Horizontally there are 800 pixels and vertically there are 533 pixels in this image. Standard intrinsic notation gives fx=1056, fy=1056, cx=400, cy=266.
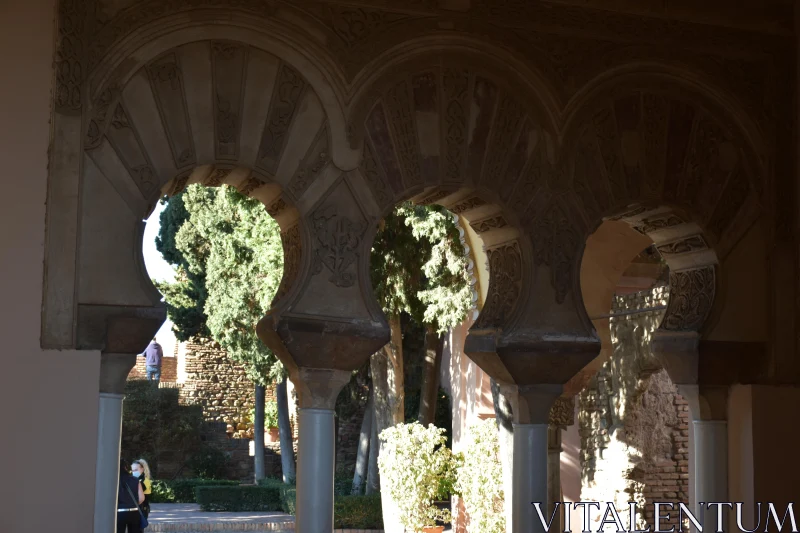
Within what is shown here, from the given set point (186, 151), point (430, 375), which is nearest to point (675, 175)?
point (186, 151)

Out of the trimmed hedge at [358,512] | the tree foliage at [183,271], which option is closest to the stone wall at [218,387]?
the tree foliage at [183,271]

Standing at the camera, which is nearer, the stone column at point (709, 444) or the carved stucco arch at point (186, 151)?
the carved stucco arch at point (186, 151)

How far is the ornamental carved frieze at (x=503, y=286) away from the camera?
21.5ft

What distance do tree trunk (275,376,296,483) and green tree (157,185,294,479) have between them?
23 mm

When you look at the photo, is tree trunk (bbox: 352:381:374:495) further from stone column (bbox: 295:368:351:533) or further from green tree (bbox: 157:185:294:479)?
stone column (bbox: 295:368:351:533)

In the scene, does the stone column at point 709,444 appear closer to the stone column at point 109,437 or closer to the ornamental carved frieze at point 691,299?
the ornamental carved frieze at point 691,299

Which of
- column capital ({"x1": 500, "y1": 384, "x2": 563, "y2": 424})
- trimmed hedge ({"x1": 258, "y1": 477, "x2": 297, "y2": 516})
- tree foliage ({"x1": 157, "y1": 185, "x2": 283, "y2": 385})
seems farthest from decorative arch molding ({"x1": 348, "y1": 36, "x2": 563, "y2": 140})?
trimmed hedge ({"x1": 258, "y1": 477, "x2": 297, "y2": 516})

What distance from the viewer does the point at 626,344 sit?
1209 centimetres

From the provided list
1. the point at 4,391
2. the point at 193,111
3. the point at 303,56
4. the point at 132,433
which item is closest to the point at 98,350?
the point at 4,391

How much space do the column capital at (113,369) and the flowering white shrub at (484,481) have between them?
5.96 meters

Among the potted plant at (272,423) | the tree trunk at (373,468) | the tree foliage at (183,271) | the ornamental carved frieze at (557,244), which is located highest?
the tree foliage at (183,271)

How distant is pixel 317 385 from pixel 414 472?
6743mm

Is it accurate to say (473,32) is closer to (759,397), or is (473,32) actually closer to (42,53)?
(42,53)

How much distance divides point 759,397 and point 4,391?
4.60 meters
